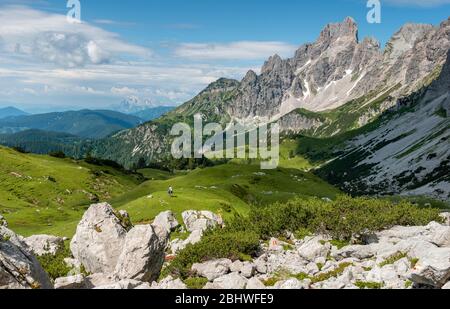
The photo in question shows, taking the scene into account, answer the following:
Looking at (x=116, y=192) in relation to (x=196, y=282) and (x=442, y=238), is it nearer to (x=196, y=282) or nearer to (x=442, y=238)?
(x=196, y=282)

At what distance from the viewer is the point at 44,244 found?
5003 centimetres

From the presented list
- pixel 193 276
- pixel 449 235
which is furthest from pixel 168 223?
pixel 449 235

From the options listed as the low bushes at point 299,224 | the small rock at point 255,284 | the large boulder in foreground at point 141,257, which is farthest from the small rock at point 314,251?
the large boulder in foreground at point 141,257

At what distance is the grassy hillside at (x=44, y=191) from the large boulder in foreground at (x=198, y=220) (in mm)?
27003

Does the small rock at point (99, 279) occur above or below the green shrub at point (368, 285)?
below

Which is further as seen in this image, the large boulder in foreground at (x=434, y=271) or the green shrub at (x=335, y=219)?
the green shrub at (x=335, y=219)

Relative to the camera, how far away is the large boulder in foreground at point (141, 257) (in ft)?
98.2

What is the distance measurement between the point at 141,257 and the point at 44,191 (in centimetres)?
9400

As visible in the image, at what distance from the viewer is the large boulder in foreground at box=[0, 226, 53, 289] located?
20.4 m

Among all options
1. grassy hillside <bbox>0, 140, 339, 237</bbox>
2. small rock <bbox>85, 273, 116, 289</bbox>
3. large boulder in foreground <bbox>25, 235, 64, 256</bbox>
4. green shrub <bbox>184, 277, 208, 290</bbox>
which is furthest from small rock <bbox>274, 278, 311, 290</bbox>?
grassy hillside <bbox>0, 140, 339, 237</bbox>

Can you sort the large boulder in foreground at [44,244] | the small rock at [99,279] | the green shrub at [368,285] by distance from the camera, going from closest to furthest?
the green shrub at [368,285] < the small rock at [99,279] < the large boulder in foreground at [44,244]

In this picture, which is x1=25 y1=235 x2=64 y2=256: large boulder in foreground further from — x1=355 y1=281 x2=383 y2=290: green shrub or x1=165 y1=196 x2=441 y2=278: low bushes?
x1=355 y1=281 x2=383 y2=290: green shrub

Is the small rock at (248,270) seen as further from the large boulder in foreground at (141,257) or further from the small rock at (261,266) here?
the large boulder in foreground at (141,257)

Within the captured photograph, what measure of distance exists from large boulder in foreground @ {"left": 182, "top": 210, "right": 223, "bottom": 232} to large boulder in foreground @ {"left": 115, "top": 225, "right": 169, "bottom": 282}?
21.0m
